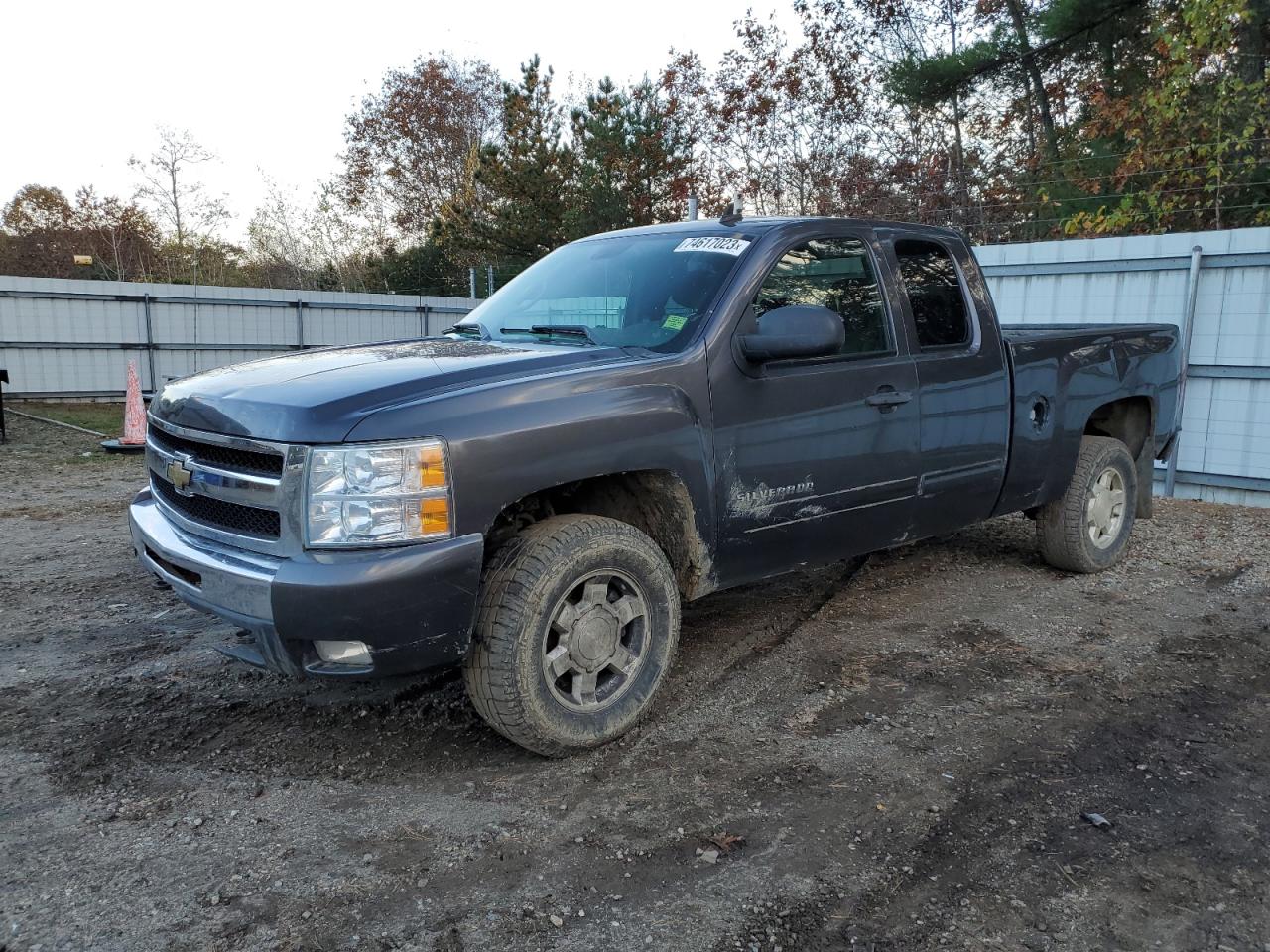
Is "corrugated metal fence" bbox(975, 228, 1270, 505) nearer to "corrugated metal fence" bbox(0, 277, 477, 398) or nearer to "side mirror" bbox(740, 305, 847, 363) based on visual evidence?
"side mirror" bbox(740, 305, 847, 363)

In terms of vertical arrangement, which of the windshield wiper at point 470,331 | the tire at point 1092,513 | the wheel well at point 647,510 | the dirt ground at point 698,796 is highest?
the windshield wiper at point 470,331

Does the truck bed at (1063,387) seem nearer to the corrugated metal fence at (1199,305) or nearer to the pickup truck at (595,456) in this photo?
the pickup truck at (595,456)

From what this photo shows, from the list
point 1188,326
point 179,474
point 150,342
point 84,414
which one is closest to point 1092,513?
point 1188,326

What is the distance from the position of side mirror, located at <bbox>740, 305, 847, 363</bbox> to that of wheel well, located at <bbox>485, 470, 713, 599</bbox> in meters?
0.61

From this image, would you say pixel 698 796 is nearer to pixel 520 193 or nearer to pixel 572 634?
pixel 572 634

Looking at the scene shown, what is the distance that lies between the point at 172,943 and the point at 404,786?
35.7 inches

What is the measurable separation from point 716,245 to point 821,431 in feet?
2.97

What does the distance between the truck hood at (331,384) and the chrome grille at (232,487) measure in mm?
56

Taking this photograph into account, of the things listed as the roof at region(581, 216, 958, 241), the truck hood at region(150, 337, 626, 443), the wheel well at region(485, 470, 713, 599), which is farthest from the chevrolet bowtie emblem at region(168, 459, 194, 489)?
the roof at region(581, 216, 958, 241)

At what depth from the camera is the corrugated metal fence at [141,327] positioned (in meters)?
15.9

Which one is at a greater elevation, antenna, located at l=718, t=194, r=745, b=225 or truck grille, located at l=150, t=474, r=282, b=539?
antenna, located at l=718, t=194, r=745, b=225

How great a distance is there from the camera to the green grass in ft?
45.4

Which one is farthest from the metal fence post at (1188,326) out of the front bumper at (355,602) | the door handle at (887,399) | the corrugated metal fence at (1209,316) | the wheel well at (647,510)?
the front bumper at (355,602)

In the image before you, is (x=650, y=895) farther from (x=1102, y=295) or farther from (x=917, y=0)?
(x=917, y=0)
